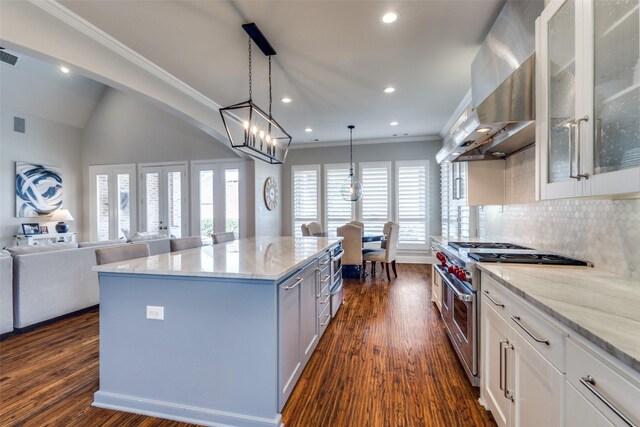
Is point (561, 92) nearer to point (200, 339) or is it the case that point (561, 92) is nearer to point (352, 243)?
point (200, 339)

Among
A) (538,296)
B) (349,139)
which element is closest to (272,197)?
(349,139)

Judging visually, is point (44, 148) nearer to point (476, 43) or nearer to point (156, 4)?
point (156, 4)

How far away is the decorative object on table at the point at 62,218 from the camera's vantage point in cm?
606

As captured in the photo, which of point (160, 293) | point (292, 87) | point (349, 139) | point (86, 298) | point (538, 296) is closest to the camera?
point (538, 296)

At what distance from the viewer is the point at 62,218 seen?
19.9 feet

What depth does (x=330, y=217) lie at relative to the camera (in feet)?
22.8

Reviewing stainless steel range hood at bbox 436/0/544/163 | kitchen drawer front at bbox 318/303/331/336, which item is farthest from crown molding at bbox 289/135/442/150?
kitchen drawer front at bbox 318/303/331/336

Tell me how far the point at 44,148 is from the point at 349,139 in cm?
673

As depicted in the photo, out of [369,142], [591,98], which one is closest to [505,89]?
[591,98]

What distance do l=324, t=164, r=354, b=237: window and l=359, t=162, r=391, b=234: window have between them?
36 cm

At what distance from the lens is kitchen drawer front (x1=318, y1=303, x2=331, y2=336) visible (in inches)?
107

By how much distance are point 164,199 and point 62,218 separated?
201 centimetres

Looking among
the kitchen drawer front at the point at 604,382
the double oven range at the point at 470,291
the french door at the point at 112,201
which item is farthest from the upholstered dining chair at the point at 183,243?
the french door at the point at 112,201

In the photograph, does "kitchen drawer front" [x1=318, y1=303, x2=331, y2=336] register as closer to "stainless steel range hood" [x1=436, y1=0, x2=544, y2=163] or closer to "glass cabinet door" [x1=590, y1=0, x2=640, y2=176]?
"stainless steel range hood" [x1=436, y1=0, x2=544, y2=163]
